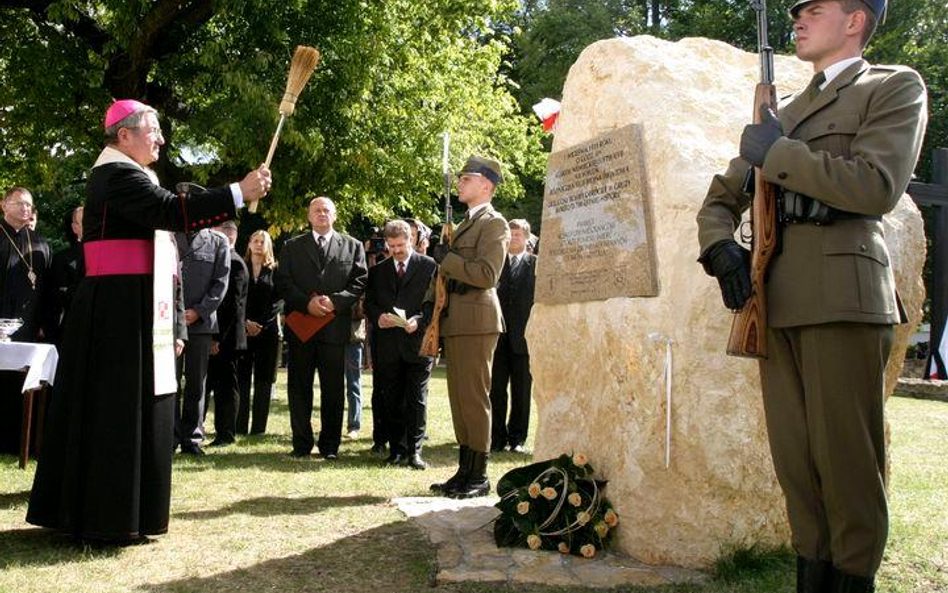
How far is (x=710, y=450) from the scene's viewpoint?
13.9 ft

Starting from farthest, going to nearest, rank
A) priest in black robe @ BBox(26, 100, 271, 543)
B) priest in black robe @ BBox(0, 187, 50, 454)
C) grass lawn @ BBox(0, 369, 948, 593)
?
priest in black robe @ BBox(0, 187, 50, 454), priest in black robe @ BBox(26, 100, 271, 543), grass lawn @ BBox(0, 369, 948, 593)

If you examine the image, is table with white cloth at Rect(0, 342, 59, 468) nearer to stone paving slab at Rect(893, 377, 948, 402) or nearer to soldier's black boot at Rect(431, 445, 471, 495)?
soldier's black boot at Rect(431, 445, 471, 495)

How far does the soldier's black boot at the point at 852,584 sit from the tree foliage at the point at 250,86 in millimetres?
10600

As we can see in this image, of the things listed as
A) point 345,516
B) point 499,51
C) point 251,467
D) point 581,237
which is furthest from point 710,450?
point 499,51

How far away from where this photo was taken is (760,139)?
3197mm

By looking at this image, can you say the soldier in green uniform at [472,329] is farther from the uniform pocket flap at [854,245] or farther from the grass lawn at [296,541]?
the uniform pocket flap at [854,245]

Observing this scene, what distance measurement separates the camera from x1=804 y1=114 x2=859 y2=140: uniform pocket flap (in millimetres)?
→ 3160

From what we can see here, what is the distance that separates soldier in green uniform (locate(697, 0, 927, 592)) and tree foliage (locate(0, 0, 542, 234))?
10029mm

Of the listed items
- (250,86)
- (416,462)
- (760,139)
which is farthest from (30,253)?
(760,139)

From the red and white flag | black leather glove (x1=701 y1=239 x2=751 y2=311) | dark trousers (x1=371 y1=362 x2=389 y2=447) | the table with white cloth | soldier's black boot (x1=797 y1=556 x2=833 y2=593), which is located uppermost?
the red and white flag

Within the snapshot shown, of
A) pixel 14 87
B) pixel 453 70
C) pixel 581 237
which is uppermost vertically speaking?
pixel 453 70

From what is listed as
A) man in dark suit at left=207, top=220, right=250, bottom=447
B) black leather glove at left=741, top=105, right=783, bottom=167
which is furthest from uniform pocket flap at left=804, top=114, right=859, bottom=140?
man in dark suit at left=207, top=220, right=250, bottom=447

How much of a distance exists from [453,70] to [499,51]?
7.48 ft

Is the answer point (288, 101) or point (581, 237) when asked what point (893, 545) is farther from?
point (288, 101)
